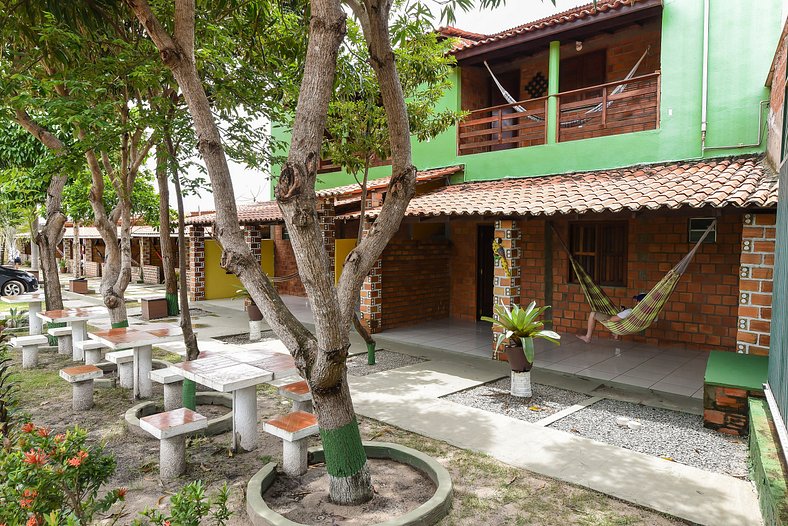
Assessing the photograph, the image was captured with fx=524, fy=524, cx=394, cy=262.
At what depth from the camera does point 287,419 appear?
3811 millimetres

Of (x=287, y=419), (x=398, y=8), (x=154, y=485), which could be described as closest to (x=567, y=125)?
(x=398, y=8)

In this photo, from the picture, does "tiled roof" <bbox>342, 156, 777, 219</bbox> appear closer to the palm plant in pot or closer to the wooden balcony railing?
the wooden balcony railing

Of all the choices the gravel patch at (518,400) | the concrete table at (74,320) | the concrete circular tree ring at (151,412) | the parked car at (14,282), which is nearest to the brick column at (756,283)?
the gravel patch at (518,400)

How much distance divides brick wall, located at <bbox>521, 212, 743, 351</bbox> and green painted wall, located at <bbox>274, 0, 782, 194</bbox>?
1.05 meters

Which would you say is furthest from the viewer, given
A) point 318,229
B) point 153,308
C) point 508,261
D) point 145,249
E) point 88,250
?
point 88,250

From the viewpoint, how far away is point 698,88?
756 cm

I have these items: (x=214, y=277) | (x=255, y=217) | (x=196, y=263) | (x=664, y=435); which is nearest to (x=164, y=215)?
(x=664, y=435)

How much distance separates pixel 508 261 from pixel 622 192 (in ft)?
5.73

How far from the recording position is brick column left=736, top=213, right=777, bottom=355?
17.1ft

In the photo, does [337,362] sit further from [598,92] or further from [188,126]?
[598,92]

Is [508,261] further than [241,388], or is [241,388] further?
[508,261]

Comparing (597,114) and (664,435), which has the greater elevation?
(597,114)

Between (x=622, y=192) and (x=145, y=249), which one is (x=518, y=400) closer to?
(x=622, y=192)

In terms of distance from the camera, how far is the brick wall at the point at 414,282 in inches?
386
